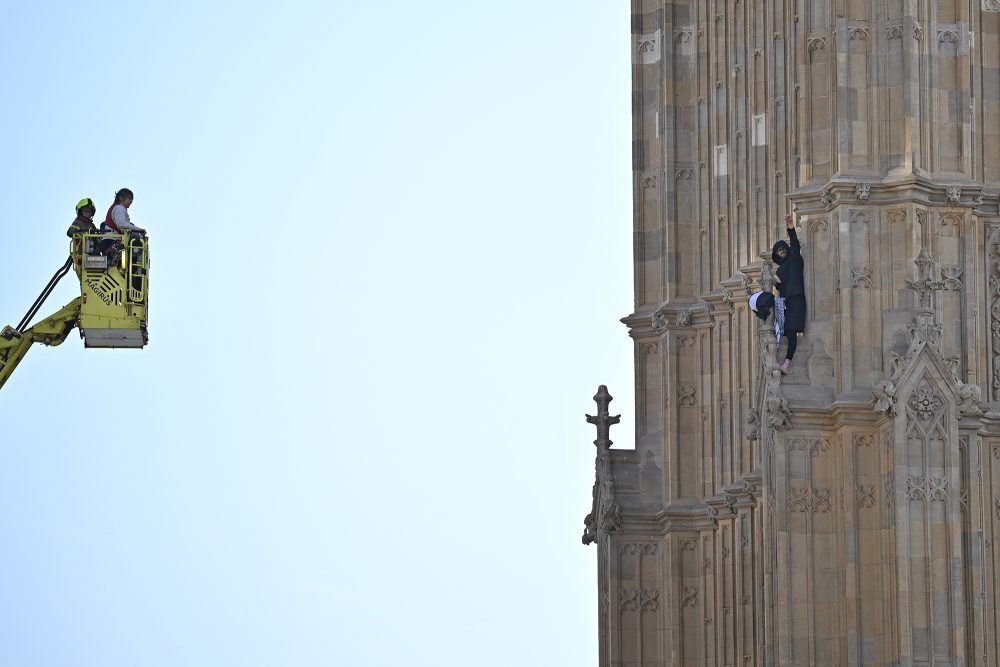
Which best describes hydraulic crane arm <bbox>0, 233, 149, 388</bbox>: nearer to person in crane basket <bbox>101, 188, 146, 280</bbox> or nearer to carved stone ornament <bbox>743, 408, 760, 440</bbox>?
person in crane basket <bbox>101, 188, 146, 280</bbox>

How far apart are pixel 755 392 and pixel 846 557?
3.89 m

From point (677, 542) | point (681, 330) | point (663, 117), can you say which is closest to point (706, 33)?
point (663, 117)

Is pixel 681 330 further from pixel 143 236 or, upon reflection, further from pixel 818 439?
pixel 143 236

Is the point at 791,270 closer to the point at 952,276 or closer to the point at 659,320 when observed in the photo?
the point at 952,276

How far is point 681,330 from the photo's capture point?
56.6 meters

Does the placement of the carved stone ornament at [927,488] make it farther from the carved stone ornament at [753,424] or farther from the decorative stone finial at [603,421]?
the decorative stone finial at [603,421]

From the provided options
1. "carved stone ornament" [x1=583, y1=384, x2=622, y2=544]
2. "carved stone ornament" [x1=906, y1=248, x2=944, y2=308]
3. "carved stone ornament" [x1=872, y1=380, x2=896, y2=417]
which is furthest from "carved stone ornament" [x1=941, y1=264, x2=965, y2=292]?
"carved stone ornament" [x1=583, y1=384, x2=622, y2=544]

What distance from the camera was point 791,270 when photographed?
47.9 m

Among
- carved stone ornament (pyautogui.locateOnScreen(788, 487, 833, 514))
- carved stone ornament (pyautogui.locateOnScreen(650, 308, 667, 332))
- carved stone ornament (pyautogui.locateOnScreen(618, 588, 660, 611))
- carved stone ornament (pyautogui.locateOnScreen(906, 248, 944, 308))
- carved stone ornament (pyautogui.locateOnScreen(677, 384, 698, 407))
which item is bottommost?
carved stone ornament (pyautogui.locateOnScreen(618, 588, 660, 611))

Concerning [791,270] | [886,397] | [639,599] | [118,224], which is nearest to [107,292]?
[118,224]

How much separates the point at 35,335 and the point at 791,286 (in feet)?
52.4

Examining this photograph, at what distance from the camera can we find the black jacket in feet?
157

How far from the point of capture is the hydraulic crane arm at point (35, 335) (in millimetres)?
34344

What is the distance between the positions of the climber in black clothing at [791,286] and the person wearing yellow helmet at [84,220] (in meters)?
15.4
